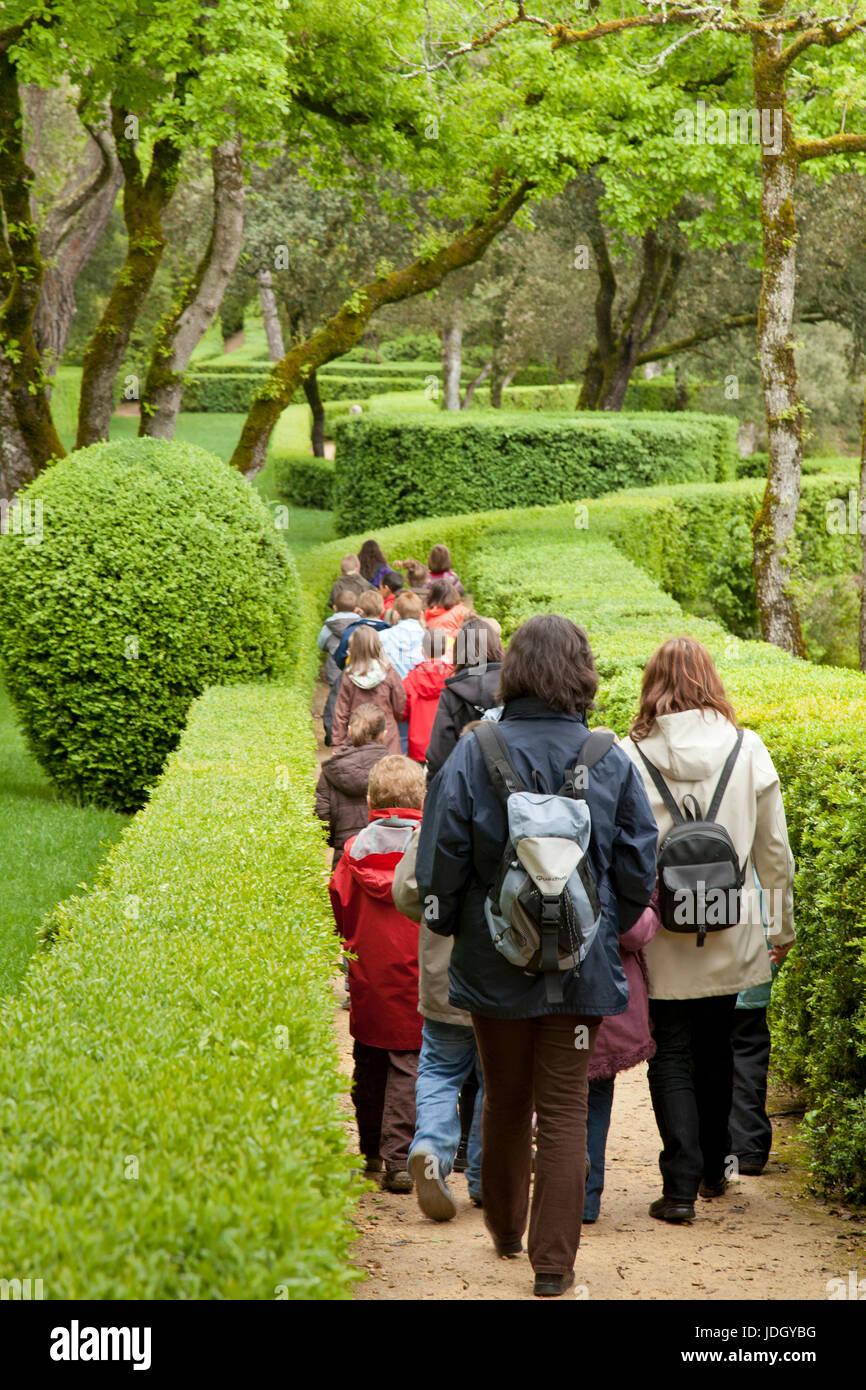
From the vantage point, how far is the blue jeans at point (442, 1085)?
419 centimetres

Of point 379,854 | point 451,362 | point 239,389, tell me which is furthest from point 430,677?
point 239,389

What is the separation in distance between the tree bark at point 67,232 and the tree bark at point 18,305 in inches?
157

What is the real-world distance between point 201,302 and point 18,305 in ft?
5.73

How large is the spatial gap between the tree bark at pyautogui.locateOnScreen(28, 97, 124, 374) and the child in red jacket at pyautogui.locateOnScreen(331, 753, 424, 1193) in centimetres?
1273

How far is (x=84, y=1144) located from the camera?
2.59 meters

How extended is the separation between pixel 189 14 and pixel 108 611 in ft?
17.4

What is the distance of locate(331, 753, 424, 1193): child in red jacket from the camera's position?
486cm

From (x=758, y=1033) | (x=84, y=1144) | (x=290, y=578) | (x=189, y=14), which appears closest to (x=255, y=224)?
(x=189, y=14)

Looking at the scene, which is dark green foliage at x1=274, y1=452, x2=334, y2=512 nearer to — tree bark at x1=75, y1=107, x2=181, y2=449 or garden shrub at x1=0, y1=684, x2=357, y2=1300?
tree bark at x1=75, y1=107, x2=181, y2=449

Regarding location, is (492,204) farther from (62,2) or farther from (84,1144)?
(84,1144)

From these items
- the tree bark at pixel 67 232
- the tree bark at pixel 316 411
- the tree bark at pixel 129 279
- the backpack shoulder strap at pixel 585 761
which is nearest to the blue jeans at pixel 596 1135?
the backpack shoulder strap at pixel 585 761

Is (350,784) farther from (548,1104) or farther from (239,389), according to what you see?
(239,389)
